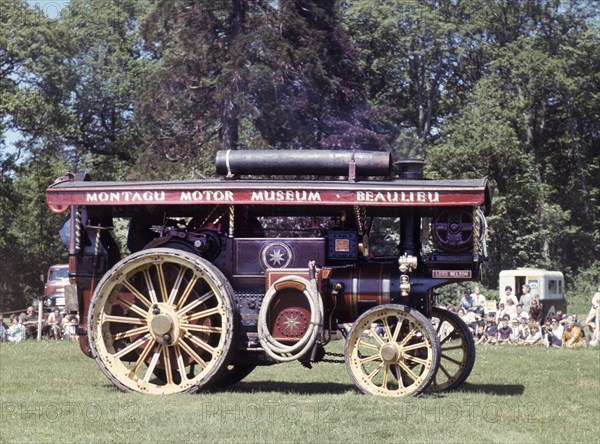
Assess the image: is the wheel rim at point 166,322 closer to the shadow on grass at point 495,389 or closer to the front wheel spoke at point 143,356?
the front wheel spoke at point 143,356

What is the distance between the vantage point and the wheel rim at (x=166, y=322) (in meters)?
14.1

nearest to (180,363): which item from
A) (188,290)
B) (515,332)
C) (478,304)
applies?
(188,290)

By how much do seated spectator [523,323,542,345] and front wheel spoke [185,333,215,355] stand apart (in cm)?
1303

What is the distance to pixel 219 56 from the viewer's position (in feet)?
127

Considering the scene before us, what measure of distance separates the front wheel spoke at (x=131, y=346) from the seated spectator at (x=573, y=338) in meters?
12.6

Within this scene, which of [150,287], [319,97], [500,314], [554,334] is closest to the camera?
[150,287]

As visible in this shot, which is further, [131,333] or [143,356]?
[131,333]

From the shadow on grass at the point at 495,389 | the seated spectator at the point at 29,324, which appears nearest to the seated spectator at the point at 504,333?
the shadow on grass at the point at 495,389

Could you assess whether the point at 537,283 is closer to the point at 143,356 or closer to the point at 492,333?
the point at 492,333

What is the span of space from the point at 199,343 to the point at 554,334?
13033 mm

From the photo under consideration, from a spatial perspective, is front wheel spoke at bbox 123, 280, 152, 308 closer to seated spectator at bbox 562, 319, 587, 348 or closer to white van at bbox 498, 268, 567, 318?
seated spectator at bbox 562, 319, 587, 348

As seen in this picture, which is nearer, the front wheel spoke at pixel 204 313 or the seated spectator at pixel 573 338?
the front wheel spoke at pixel 204 313

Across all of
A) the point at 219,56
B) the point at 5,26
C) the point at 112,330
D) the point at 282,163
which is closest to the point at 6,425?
the point at 112,330

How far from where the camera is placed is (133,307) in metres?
14.4
